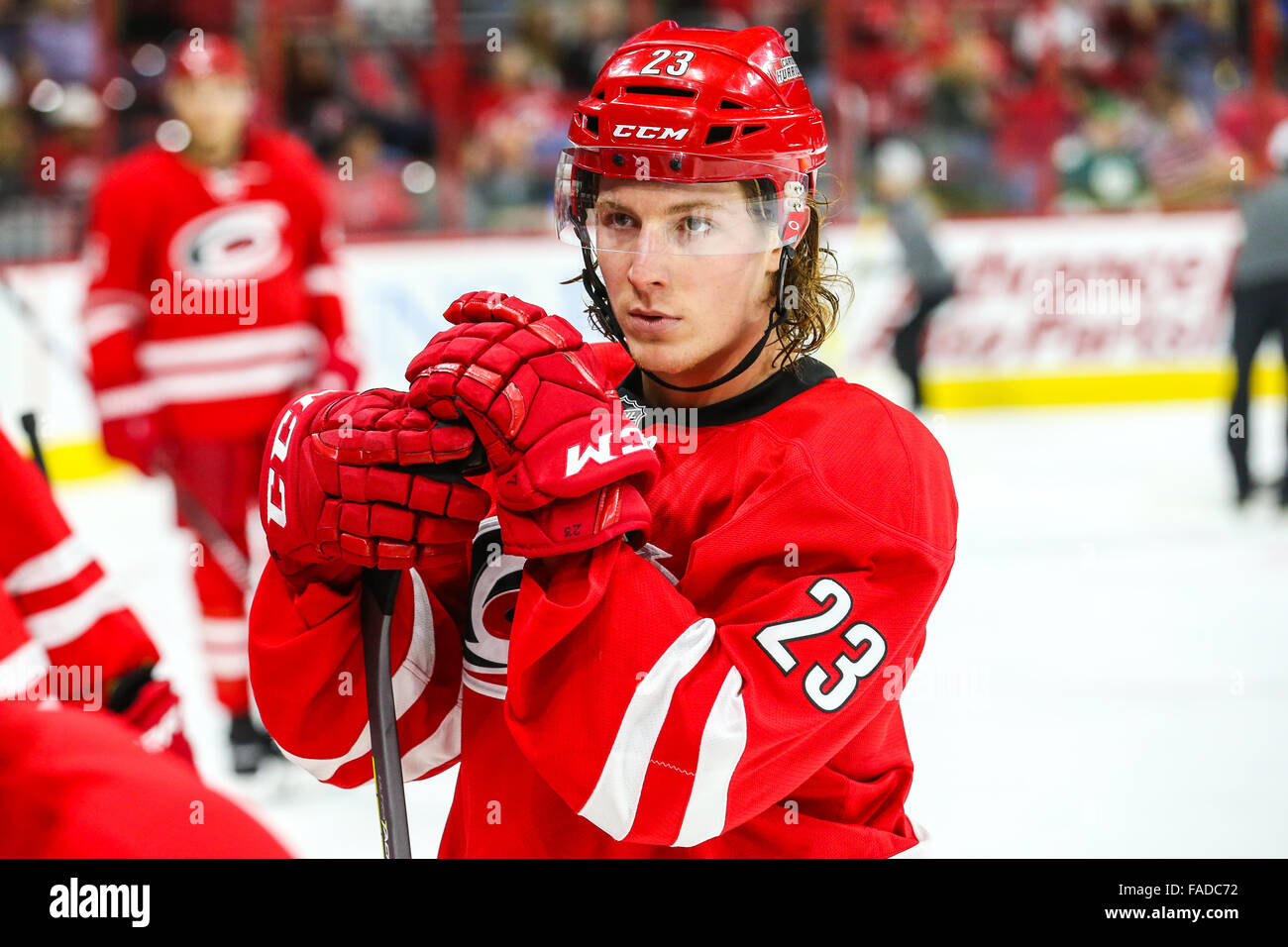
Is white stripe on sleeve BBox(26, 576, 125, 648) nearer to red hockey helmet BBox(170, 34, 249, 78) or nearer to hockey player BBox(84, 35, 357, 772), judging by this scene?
hockey player BBox(84, 35, 357, 772)

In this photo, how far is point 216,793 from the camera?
56cm

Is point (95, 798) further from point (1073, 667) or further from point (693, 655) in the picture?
point (1073, 667)

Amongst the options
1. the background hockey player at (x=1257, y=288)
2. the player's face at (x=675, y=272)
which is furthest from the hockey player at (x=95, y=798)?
the background hockey player at (x=1257, y=288)

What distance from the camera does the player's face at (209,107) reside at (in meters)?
3.13

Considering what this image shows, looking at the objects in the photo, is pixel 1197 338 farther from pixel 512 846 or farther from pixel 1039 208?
pixel 512 846

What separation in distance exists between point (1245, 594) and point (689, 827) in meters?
3.73

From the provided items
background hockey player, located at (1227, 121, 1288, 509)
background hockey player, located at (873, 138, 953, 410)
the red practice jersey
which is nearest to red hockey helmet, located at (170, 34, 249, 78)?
the red practice jersey

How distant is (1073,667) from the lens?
3.69 meters

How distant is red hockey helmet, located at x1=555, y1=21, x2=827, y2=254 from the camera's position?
110 centimetres

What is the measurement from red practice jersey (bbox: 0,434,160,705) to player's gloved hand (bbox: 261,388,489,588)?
0.31 meters

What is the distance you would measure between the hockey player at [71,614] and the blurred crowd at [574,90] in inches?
217

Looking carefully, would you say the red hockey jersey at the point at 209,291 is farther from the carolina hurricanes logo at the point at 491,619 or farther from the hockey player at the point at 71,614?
the carolina hurricanes logo at the point at 491,619

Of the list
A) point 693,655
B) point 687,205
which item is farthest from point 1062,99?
point 693,655

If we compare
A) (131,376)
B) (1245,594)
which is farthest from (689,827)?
(1245,594)
